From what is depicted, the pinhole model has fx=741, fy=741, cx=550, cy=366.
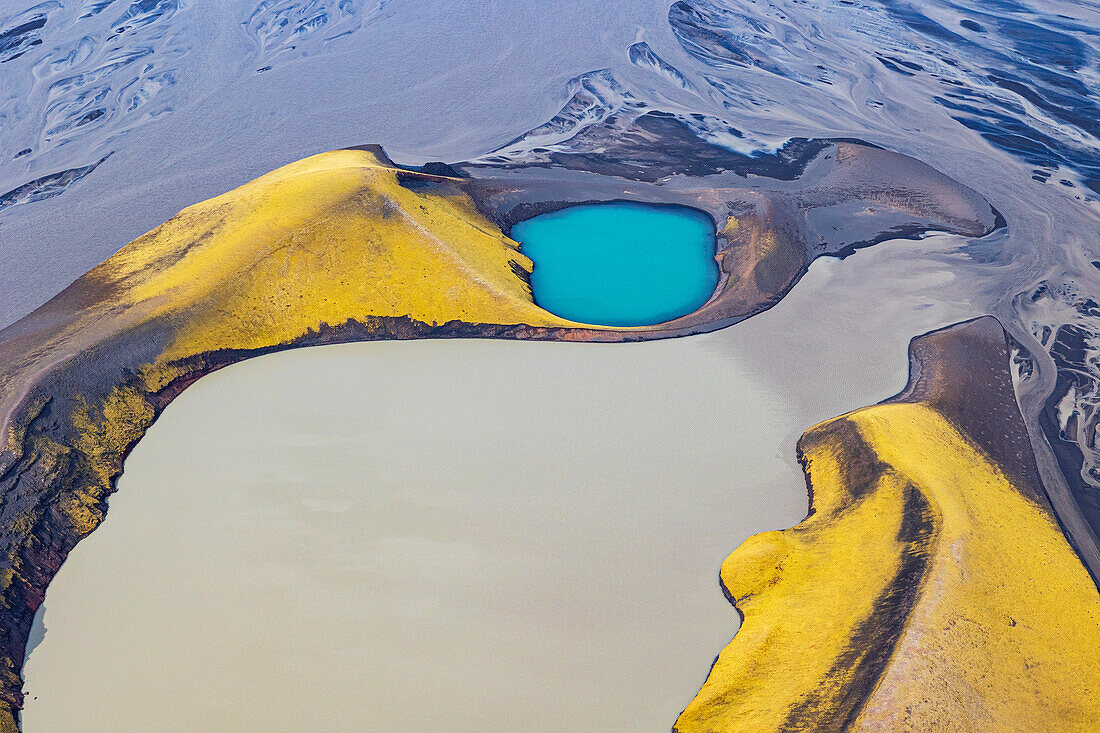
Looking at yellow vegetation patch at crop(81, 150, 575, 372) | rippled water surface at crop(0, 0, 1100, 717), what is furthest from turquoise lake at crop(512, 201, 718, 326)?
rippled water surface at crop(0, 0, 1100, 717)

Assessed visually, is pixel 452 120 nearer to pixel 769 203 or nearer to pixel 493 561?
pixel 769 203

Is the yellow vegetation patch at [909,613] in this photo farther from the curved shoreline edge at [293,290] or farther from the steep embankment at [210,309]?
the steep embankment at [210,309]

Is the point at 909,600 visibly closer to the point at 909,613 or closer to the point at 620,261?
the point at 909,613

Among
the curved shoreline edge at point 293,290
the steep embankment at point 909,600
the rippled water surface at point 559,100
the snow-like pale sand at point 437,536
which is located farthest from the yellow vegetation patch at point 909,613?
the curved shoreline edge at point 293,290

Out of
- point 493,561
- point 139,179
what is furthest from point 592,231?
point 139,179

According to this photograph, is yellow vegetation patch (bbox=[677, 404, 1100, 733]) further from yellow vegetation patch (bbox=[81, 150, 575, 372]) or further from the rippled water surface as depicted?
yellow vegetation patch (bbox=[81, 150, 575, 372])
